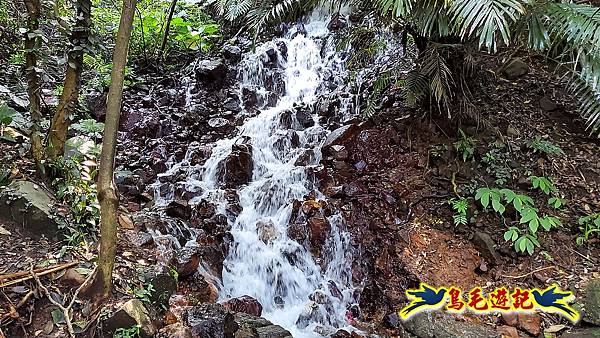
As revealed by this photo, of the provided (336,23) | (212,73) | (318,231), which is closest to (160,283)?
(318,231)

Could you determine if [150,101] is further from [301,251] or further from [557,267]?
[557,267]

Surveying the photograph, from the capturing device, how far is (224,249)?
14.4ft

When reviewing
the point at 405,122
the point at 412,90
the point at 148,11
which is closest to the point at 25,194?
the point at 412,90

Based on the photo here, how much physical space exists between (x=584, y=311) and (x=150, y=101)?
19.1ft

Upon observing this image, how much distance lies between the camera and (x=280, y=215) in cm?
478

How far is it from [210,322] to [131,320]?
637 millimetres

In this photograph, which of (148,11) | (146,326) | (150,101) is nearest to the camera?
(146,326)

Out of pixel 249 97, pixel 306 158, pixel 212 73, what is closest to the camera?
pixel 306 158

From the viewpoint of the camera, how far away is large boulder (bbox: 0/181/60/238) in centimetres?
293

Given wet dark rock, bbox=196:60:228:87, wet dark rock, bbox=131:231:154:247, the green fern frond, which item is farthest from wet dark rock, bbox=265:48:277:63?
wet dark rock, bbox=131:231:154:247

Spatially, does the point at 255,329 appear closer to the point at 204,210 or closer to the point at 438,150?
the point at 204,210

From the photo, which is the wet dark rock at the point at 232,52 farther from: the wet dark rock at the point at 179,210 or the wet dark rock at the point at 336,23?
the wet dark rock at the point at 179,210

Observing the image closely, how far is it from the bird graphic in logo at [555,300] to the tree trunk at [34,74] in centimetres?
411
